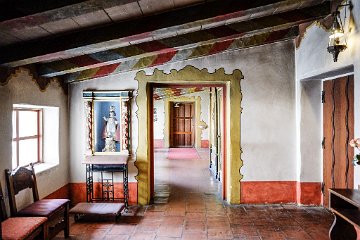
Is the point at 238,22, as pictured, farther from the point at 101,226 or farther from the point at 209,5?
the point at 101,226

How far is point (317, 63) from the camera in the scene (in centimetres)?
503

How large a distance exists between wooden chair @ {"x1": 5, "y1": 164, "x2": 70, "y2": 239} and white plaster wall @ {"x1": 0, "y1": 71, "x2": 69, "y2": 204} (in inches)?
5.0

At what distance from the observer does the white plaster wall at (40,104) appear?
4051 millimetres

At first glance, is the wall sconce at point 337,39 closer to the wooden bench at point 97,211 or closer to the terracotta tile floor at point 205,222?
the terracotta tile floor at point 205,222

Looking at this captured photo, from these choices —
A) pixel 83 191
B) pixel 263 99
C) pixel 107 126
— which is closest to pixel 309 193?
pixel 263 99

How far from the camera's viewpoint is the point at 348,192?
3.54m

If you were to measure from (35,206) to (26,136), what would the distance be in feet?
4.30

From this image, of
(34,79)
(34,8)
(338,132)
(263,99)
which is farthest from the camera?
(263,99)

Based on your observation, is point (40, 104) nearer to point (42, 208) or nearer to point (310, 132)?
point (42, 208)

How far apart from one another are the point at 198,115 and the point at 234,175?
403 inches

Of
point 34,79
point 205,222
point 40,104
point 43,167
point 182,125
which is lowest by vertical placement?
point 205,222

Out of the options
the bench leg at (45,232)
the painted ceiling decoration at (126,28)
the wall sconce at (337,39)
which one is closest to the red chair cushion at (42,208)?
the bench leg at (45,232)

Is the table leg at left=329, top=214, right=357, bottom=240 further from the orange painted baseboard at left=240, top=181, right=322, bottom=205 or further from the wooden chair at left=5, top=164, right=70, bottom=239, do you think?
the wooden chair at left=5, top=164, right=70, bottom=239

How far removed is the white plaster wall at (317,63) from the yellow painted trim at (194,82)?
102 cm
